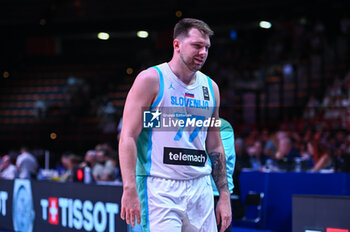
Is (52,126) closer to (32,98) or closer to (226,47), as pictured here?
(32,98)

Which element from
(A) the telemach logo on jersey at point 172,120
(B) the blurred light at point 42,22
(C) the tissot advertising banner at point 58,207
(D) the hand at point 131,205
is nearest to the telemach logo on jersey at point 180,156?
(A) the telemach logo on jersey at point 172,120

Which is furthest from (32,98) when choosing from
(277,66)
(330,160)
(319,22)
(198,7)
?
(330,160)

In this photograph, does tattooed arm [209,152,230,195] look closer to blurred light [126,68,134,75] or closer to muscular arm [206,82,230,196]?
muscular arm [206,82,230,196]

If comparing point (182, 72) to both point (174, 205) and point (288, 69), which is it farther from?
point (288, 69)

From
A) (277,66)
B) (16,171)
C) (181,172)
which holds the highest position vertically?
(277,66)

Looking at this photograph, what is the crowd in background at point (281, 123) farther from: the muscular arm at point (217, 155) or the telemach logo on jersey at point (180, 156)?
the telemach logo on jersey at point (180, 156)

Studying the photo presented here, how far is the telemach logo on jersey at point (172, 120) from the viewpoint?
294cm

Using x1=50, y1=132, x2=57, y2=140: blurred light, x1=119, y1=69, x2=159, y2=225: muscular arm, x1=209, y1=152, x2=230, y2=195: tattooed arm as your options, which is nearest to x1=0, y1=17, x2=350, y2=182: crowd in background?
x1=50, y1=132, x2=57, y2=140: blurred light

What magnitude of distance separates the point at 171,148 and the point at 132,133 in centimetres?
23

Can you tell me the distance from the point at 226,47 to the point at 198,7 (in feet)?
7.49

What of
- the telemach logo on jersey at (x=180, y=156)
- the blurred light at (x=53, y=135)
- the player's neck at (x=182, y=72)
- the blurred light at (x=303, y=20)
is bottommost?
the blurred light at (x=53, y=135)

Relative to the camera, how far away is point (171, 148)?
2.96 meters

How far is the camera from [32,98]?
69.1 feet

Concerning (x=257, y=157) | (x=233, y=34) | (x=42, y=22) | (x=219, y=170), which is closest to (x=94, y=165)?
(x=257, y=157)
